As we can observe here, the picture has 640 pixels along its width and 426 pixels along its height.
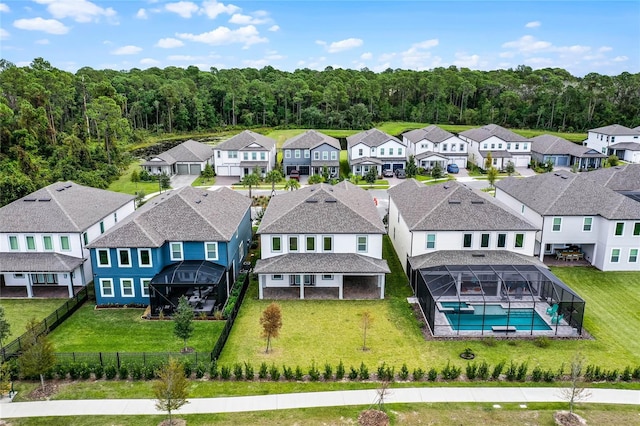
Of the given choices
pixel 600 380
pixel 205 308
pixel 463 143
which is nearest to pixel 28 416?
pixel 205 308

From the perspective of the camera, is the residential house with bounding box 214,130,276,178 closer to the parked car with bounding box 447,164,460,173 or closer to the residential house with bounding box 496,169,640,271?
the parked car with bounding box 447,164,460,173

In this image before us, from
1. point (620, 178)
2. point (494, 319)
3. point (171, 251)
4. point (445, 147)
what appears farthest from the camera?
point (445, 147)

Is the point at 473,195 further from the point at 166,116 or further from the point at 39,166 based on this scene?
the point at 166,116

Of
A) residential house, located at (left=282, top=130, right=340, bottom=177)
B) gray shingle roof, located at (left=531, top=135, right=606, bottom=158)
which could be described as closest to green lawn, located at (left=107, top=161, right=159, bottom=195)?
residential house, located at (left=282, top=130, right=340, bottom=177)

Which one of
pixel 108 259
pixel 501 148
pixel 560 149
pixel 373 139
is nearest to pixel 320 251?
pixel 108 259

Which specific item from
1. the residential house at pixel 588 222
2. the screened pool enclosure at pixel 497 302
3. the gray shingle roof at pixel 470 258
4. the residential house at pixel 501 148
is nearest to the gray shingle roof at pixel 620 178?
the residential house at pixel 588 222

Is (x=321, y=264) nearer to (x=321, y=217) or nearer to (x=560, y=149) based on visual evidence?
(x=321, y=217)
